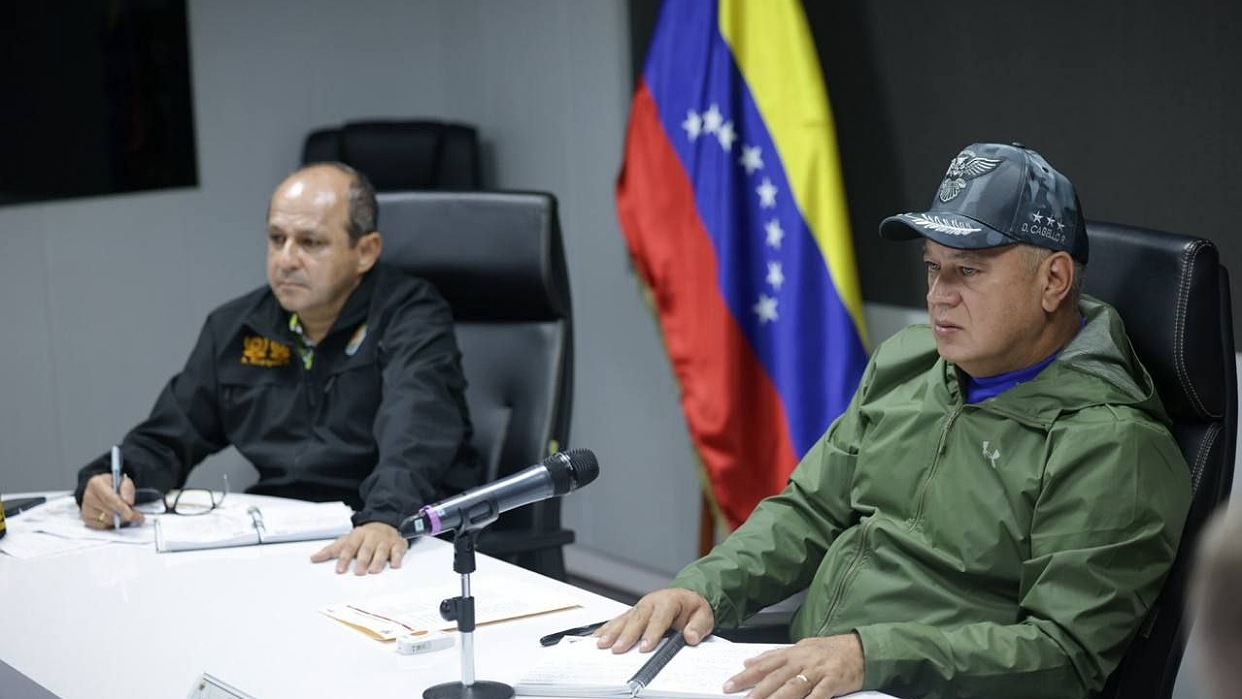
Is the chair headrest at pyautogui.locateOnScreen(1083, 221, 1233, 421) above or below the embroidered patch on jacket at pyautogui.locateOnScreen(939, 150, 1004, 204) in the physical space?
below

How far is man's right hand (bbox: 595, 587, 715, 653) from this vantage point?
5.95 feet

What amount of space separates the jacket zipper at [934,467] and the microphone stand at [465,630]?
0.66 m

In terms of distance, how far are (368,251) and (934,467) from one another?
1284 mm

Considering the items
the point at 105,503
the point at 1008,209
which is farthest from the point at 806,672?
the point at 105,503

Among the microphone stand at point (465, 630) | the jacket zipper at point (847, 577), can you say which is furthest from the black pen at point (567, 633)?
the jacket zipper at point (847, 577)

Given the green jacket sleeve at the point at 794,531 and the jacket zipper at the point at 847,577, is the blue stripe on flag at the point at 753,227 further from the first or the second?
the jacket zipper at the point at 847,577

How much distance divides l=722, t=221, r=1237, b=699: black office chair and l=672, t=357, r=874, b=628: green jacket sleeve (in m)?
0.44

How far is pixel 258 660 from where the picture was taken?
1836 mm

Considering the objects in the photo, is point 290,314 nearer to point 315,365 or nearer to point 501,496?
point 315,365

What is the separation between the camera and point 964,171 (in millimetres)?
2029

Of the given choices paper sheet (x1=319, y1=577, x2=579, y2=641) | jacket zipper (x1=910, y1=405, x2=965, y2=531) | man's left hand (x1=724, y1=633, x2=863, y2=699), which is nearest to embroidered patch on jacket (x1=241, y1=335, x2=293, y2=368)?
paper sheet (x1=319, y1=577, x2=579, y2=641)

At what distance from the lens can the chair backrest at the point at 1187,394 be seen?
1.90 metres

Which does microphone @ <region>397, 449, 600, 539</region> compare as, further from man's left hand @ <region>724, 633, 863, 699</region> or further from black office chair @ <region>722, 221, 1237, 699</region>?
black office chair @ <region>722, 221, 1237, 699</region>

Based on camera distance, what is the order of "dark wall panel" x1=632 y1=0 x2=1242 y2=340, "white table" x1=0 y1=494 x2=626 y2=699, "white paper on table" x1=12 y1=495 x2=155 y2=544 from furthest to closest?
1. "dark wall panel" x1=632 y1=0 x2=1242 y2=340
2. "white paper on table" x1=12 y1=495 x2=155 y2=544
3. "white table" x1=0 y1=494 x2=626 y2=699
